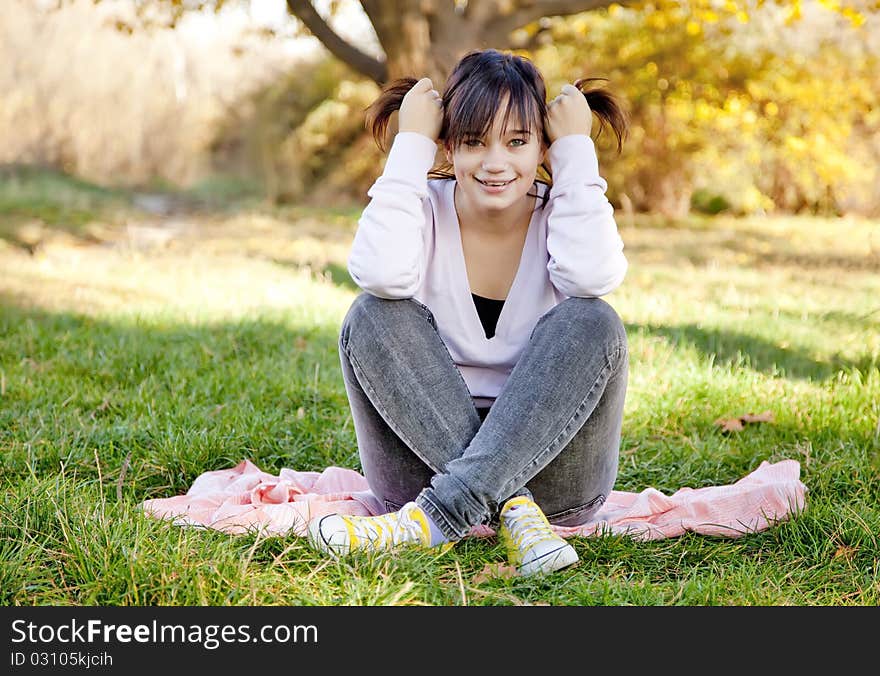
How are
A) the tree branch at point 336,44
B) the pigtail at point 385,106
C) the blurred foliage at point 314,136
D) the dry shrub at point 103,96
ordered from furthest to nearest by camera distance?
the blurred foliage at point 314,136
the dry shrub at point 103,96
the tree branch at point 336,44
the pigtail at point 385,106

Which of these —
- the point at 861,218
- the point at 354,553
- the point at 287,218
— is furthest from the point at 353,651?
the point at 861,218

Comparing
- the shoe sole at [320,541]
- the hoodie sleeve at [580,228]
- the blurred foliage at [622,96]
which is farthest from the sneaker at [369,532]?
the blurred foliage at [622,96]

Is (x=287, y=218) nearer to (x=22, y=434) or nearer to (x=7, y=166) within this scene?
(x=7, y=166)

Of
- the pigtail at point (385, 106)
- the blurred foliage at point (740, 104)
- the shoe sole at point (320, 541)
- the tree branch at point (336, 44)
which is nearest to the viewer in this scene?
the shoe sole at point (320, 541)

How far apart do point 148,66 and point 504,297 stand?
1437cm

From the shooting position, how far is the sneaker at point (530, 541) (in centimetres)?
212

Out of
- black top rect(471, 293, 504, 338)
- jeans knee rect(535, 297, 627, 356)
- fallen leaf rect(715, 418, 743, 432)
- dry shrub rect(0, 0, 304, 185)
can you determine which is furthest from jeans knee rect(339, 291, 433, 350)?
dry shrub rect(0, 0, 304, 185)

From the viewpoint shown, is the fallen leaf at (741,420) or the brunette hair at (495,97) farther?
the fallen leaf at (741,420)

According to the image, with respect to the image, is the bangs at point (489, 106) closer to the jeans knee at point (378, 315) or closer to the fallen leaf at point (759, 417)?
the jeans knee at point (378, 315)

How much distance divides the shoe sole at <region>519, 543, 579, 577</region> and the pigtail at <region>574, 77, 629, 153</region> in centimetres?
110

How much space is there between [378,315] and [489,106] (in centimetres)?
60

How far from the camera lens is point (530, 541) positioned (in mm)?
2145

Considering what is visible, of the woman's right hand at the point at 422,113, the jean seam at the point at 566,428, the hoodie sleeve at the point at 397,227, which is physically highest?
the woman's right hand at the point at 422,113

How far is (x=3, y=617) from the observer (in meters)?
1.77
